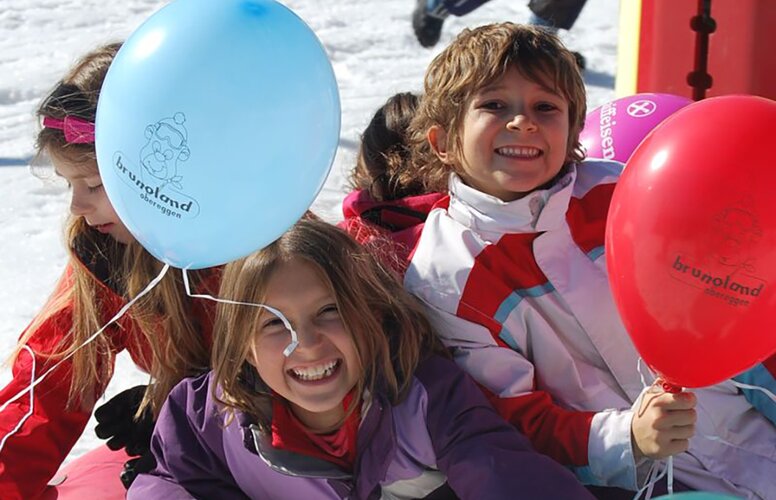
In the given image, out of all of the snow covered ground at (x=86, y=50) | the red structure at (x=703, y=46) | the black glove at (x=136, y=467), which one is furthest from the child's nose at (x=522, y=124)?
the snow covered ground at (x=86, y=50)

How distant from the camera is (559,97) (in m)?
2.17

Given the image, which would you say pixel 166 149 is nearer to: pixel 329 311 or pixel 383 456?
pixel 329 311

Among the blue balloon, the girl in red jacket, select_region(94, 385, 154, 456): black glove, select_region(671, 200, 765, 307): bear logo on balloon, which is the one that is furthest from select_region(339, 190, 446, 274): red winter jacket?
select_region(671, 200, 765, 307): bear logo on balloon

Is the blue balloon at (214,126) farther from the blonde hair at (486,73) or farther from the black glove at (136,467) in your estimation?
the black glove at (136,467)

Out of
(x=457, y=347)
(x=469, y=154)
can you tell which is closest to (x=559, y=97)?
(x=469, y=154)

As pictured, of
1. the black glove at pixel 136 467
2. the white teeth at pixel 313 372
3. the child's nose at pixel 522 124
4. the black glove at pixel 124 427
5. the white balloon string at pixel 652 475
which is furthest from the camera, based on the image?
the black glove at pixel 124 427

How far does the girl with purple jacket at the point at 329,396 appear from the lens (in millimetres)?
1973

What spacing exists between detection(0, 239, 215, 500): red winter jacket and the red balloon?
0.96 metres

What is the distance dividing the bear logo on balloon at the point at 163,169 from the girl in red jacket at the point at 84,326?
468mm

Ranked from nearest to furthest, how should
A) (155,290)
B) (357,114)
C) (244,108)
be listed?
(244,108) < (155,290) < (357,114)

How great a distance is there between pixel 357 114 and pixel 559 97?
2.46m

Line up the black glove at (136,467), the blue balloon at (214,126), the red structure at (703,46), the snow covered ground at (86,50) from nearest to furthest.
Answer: the blue balloon at (214,126) → the black glove at (136,467) → the red structure at (703,46) → the snow covered ground at (86,50)

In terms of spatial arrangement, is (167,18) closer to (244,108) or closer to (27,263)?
(244,108)

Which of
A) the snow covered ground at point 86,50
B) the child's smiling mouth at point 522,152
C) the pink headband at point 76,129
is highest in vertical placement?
the child's smiling mouth at point 522,152
